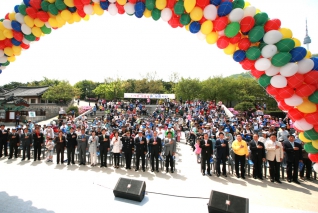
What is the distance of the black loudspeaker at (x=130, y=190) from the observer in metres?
5.39

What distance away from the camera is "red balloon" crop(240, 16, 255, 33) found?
12.7 ft

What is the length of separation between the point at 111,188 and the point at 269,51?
558 centimetres

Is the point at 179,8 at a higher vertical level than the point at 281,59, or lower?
higher

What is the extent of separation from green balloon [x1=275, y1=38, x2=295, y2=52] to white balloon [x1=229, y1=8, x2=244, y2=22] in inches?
33.7

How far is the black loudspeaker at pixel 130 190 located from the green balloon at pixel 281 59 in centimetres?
424

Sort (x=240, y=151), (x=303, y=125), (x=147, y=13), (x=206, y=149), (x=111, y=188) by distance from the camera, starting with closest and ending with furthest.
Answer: (x=303, y=125), (x=147, y=13), (x=111, y=188), (x=240, y=151), (x=206, y=149)

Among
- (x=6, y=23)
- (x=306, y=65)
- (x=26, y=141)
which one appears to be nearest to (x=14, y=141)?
(x=26, y=141)

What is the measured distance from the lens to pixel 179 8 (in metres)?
4.27

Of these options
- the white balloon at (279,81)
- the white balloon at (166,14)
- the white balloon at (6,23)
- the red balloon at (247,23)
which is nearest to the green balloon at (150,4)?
the white balloon at (166,14)

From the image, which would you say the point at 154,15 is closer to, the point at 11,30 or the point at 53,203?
the point at 11,30

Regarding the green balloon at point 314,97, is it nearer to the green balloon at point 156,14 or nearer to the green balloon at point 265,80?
the green balloon at point 265,80

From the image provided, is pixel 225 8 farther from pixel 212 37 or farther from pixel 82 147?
pixel 82 147

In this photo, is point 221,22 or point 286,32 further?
point 221,22

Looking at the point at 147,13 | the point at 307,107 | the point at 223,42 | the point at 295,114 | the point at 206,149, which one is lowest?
the point at 206,149
